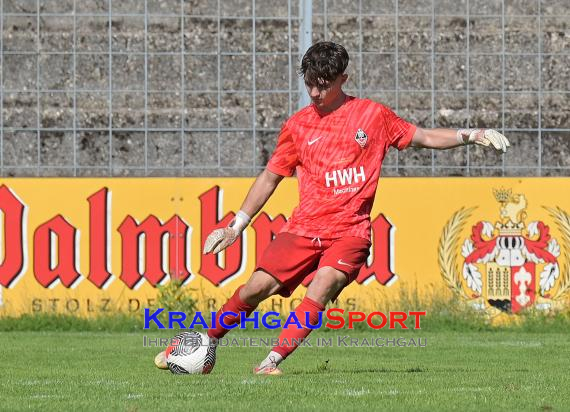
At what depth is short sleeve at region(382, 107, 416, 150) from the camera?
25.6 feet

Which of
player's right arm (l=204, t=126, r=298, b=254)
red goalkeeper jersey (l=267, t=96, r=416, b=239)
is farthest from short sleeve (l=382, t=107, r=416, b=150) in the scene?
player's right arm (l=204, t=126, r=298, b=254)

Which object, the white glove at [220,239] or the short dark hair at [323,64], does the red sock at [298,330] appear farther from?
the short dark hair at [323,64]

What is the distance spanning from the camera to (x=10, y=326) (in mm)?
12250

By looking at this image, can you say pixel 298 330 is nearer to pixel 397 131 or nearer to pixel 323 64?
pixel 397 131

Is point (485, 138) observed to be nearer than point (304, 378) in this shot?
No

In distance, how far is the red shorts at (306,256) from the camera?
7553 mm

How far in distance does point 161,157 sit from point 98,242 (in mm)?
4112

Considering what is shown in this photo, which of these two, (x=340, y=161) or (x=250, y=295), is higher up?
(x=340, y=161)

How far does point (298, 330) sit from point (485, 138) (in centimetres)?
Result: 135

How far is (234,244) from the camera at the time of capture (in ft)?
40.7

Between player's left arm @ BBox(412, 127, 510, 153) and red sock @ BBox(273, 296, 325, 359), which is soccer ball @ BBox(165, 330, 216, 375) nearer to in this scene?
red sock @ BBox(273, 296, 325, 359)

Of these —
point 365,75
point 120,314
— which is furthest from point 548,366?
point 365,75

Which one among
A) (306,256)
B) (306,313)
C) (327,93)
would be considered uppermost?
(327,93)

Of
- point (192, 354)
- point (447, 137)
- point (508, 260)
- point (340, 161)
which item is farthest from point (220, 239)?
point (508, 260)
